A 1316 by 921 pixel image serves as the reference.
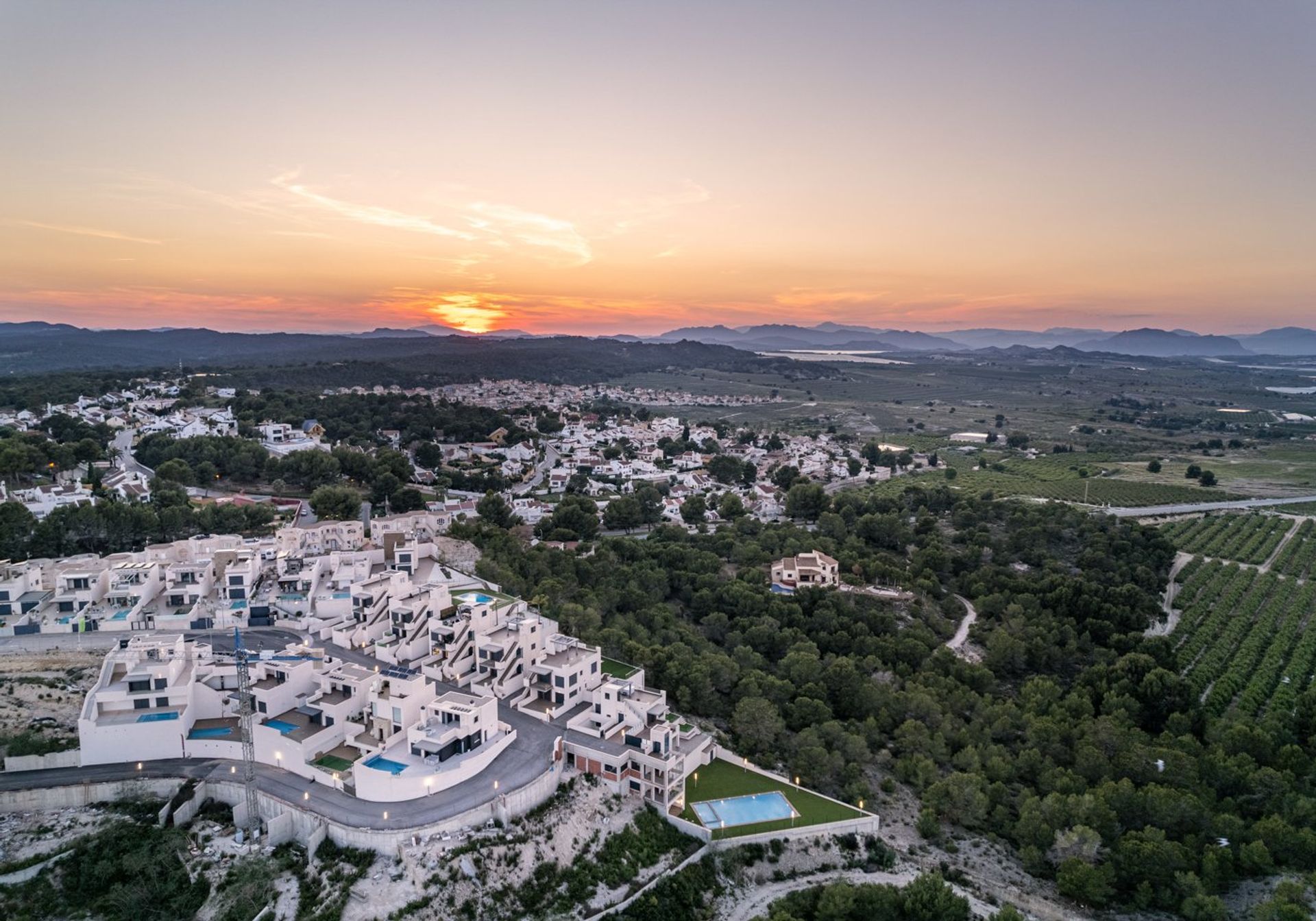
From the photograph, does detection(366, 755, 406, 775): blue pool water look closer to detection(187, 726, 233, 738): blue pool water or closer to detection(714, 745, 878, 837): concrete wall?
detection(187, 726, 233, 738): blue pool water

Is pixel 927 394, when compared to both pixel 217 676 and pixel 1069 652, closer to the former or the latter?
pixel 1069 652

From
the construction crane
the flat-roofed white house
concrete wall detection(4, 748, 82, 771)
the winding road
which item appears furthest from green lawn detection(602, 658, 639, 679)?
the winding road

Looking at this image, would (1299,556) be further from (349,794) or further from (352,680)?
(349,794)

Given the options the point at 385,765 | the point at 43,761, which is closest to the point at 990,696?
the point at 385,765

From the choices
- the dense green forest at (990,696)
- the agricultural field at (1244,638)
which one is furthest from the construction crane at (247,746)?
the agricultural field at (1244,638)

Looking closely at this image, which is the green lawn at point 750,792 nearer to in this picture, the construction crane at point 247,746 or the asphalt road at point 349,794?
the asphalt road at point 349,794
